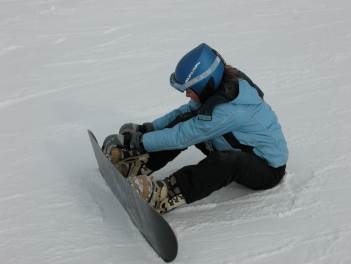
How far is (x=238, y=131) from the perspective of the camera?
3.27 m

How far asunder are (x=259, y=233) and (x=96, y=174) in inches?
51.3

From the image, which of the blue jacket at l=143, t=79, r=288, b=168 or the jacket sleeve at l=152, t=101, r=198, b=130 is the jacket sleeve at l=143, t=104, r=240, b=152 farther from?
the jacket sleeve at l=152, t=101, r=198, b=130

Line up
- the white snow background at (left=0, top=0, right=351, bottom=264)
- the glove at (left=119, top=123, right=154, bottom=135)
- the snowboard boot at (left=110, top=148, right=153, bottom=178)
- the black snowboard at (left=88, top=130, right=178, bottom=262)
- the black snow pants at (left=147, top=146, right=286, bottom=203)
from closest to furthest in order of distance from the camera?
the black snowboard at (left=88, top=130, right=178, bottom=262), the white snow background at (left=0, top=0, right=351, bottom=264), the black snow pants at (left=147, top=146, right=286, bottom=203), the snowboard boot at (left=110, top=148, right=153, bottom=178), the glove at (left=119, top=123, right=154, bottom=135)

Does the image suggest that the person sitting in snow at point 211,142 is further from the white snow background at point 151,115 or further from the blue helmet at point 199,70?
the white snow background at point 151,115

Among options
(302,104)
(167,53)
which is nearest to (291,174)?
(302,104)

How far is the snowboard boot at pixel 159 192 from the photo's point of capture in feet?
10.00

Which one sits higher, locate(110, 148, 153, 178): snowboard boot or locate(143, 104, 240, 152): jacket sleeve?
locate(143, 104, 240, 152): jacket sleeve

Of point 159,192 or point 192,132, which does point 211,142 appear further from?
point 159,192

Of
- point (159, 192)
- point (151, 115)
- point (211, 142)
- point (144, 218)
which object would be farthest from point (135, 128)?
point (151, 115)

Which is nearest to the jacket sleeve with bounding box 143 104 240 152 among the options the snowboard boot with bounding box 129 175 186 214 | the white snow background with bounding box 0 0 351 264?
the snowboard boot with bounding box 129 175 186 214

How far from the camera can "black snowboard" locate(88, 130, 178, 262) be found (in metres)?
2.70

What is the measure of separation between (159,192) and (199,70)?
28.1 inches

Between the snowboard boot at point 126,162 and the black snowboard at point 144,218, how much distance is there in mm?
65

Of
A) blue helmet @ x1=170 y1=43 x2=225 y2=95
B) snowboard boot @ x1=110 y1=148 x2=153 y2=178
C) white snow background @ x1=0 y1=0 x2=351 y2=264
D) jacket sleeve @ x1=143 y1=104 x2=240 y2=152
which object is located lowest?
white snow background @ x1=0 y1=0 x2=351 y2=264
